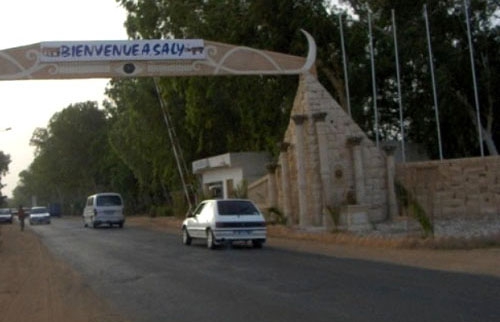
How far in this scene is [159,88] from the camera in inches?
1841

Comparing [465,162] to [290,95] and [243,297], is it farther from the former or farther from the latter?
[243,297]

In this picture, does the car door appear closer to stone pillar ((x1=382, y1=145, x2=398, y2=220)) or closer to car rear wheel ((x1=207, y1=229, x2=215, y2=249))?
car rear wheel ((x1=207, y1=229, x2=215, y2=249))

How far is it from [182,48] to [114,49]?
261cm

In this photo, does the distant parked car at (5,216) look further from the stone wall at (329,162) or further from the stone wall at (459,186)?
the stone wall at (459,186)

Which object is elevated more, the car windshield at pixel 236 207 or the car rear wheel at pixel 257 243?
the car windshield at pixel 236 207

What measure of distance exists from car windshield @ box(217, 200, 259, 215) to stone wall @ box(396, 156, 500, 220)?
283 inches

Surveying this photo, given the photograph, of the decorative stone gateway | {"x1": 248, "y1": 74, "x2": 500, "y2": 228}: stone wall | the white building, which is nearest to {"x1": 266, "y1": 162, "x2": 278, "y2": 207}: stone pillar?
{"x1": 248, "y1": 74, "x2": 500, "y2": 228}: stone wall

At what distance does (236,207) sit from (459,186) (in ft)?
32.2

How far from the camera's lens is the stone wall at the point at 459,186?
28.6 metres

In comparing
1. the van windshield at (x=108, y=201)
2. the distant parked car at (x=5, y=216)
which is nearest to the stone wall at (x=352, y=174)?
the van windshield at (x=108, y=201)

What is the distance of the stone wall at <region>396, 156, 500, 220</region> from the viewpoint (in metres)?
28.6

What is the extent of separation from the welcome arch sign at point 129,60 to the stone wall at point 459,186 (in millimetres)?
7220

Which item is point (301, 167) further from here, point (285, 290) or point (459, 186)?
point (285, 290)

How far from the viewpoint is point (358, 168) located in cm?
3056
